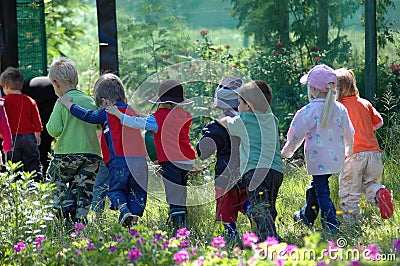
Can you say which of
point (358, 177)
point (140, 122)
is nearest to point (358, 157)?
point (358, 177)

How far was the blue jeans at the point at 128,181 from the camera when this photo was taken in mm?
6148

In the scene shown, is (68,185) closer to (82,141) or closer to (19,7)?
(82,141)

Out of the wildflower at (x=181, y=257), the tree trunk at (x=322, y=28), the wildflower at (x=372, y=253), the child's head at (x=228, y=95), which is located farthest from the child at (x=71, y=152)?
the tree trunk at (x=322, y=28)

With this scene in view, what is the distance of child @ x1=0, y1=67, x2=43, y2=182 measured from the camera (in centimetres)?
797

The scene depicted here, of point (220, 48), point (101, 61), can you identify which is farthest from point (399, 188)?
point (220, 48)

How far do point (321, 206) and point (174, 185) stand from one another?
1158 millimetres

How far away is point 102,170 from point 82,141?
1.07 ft

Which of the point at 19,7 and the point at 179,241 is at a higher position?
the point at 19,7

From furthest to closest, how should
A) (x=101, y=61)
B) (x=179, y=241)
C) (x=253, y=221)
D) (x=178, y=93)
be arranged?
(x=101, y=61), (x=178, y=93), (x=253, y=221), (x=179, y=241)

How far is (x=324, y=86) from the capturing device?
586 cm

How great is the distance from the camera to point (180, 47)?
9820 millimetres

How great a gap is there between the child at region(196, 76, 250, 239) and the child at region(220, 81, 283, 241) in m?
0.09

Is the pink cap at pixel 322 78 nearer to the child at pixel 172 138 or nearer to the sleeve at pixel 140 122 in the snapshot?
the child at pixel 172 138

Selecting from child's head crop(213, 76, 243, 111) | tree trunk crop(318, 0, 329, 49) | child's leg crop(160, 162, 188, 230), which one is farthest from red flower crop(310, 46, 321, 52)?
child's leg crop(160, 162, 188, 230)
